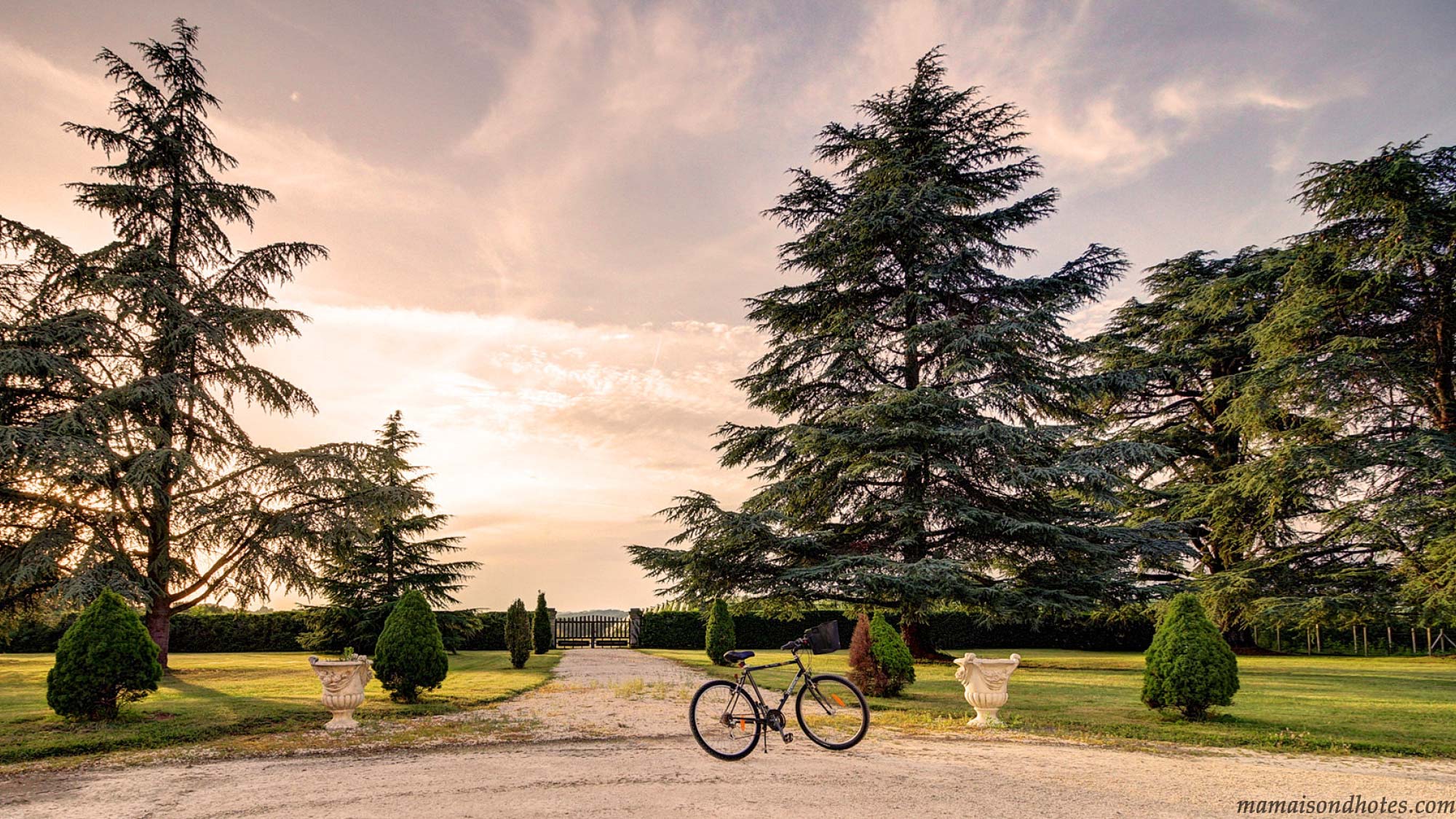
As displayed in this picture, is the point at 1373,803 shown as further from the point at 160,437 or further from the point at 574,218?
the point at 160,437

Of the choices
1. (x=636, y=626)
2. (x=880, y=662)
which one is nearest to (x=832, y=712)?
(x=880, y=662)

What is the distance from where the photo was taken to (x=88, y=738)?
7.96 metres

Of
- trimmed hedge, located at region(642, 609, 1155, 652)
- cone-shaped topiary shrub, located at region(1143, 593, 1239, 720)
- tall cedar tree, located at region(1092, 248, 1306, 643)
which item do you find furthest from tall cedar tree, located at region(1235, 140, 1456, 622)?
cone-shaped topiary shrub, located at region(1143, 593, 1239, 720)

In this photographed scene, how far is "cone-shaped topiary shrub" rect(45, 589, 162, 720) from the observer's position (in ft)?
28.9

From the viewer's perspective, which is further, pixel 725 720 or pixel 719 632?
pixel 719 632

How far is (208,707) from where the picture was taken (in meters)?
10.2

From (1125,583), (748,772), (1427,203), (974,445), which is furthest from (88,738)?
(1427,203)

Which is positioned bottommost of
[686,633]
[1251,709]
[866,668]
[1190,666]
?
[686,633]

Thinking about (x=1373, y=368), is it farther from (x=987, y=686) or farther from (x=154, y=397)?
(x=154, y=397)

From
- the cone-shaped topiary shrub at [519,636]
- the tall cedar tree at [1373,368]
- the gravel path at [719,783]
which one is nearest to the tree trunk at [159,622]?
the cone-shaped topiary shrub at [519,636]

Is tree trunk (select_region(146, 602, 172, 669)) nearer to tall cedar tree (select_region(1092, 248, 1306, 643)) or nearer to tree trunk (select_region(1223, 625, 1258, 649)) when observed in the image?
tall cedar tree (select_region(1092, 248, 1306, 643))

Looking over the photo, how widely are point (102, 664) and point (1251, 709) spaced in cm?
1441

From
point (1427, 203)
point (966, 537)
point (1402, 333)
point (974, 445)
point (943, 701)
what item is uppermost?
point (1427, 203)

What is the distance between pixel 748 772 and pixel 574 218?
9451 mm
